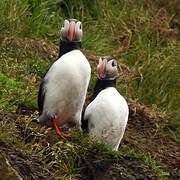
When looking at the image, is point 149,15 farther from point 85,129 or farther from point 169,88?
point 85,129

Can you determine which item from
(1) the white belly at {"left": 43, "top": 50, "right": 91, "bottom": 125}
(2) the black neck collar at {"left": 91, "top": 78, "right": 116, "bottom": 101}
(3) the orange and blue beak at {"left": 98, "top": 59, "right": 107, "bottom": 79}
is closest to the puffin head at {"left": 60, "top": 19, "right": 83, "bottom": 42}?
(1) the white belly at {"left": 43, "top": 50, "right": 91, "bottom": 125}

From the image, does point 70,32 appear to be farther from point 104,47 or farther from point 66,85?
Result: point 104,47

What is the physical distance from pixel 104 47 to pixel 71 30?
10.4 feet

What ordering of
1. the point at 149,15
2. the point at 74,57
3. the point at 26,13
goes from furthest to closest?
the point at 149,15
the point at 26,13
the point at 74,57

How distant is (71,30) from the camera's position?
197 inches

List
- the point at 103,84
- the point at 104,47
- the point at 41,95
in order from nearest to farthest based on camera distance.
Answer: the point at 41,95
the point at 103,84
the point at 104,47

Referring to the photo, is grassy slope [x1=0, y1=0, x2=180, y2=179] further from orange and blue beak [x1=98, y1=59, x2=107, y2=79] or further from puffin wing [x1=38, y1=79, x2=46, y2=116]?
orange and blue beak [x1=98, y1=59, x2=107, y2=79]

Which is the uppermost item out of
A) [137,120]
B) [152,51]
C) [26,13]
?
[26,13]

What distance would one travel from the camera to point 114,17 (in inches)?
Answer: 342

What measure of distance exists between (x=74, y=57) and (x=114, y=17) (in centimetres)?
402

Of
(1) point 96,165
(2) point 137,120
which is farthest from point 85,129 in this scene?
(2) point 137,120

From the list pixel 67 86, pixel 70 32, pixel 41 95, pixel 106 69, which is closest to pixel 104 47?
pixel 106 69

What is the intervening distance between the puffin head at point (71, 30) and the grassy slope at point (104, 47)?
0.68 meters

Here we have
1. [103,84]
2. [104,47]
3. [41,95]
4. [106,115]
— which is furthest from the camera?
[104,47]
